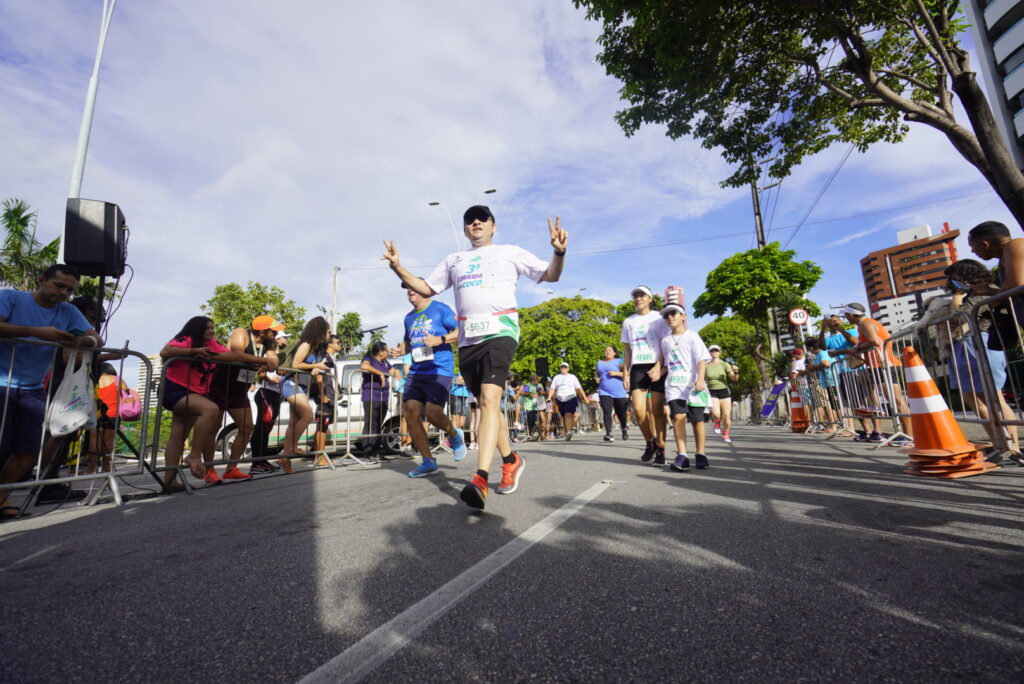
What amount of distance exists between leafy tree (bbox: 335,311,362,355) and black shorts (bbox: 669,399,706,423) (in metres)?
42.0

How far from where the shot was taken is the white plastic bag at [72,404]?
396cm

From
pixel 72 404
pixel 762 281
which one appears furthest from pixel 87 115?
pixel 762 281

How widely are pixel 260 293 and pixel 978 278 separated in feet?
103

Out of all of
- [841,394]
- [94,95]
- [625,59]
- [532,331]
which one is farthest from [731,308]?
[94,95]

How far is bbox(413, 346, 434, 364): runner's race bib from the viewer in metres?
5.54

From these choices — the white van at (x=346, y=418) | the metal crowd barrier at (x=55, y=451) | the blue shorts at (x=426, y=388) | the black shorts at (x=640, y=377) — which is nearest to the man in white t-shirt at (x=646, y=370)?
the black shorts at (x=640, y=377)

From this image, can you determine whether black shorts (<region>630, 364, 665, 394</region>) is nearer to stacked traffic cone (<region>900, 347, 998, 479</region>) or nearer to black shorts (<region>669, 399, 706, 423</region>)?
black shorts (<region>669, 399, 706, 423</region>)

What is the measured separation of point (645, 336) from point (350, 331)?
1651 inches

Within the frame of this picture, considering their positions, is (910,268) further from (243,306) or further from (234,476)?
(234,476)

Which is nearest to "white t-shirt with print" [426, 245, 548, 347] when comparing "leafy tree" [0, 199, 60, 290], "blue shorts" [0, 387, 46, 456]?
"blue shorts" [0, 387, 46, 456]

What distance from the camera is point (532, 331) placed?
43.0 meters

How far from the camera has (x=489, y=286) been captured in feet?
12.4

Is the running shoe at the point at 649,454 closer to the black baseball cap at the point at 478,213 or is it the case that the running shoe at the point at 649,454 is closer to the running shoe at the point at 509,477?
the running shoe at the point at 509,477

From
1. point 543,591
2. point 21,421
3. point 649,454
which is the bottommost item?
point 543,591
